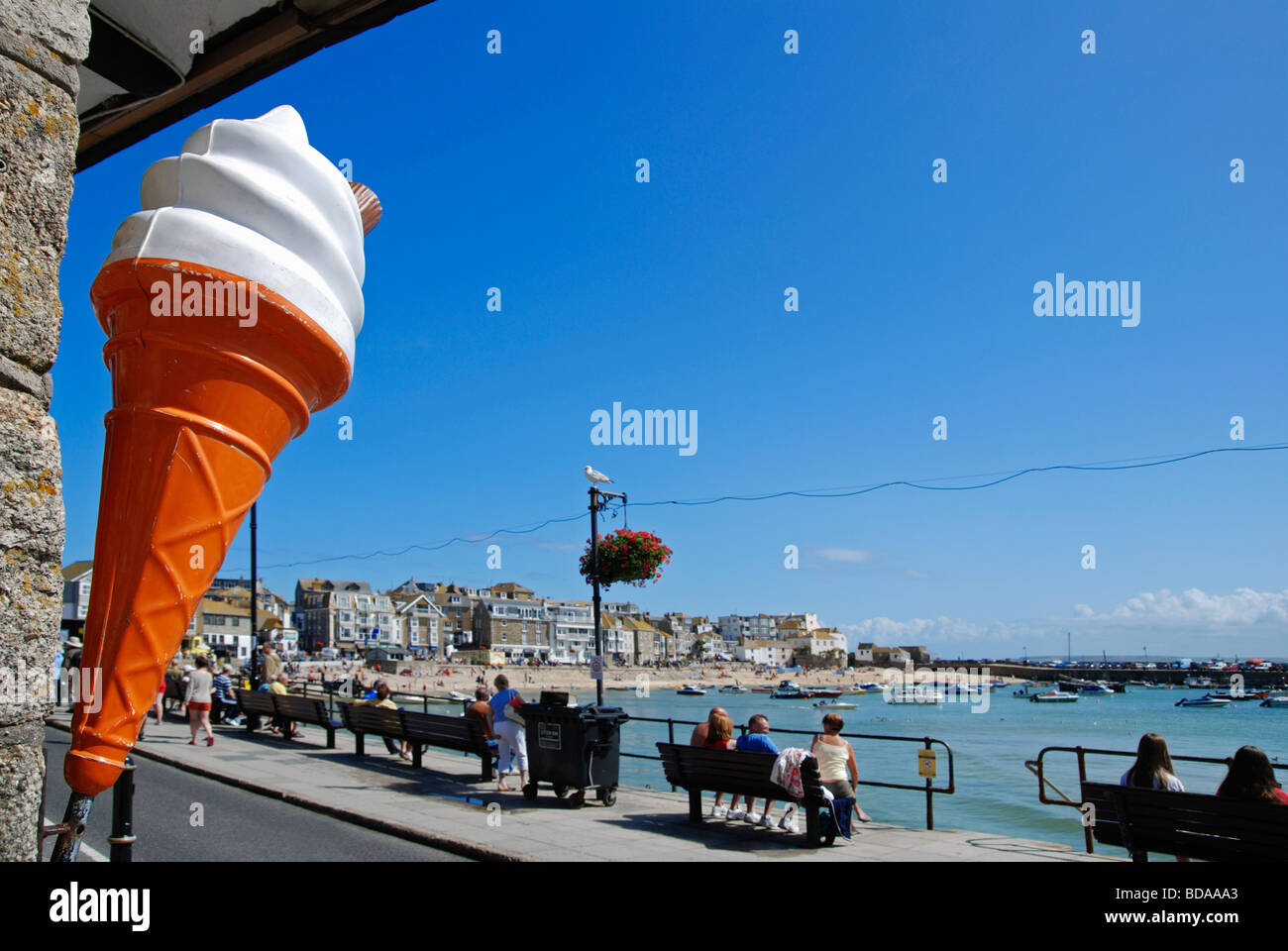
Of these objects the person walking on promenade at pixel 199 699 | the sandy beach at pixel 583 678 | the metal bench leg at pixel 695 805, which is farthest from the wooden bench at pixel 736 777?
the sandy beach at pixel 583 678

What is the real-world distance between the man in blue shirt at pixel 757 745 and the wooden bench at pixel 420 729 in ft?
13.2

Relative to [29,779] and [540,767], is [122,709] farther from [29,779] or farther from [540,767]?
[540,767]

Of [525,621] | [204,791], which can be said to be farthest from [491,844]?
[525,621]

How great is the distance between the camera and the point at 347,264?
1703 millimetres

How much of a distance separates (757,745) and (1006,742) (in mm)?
42925

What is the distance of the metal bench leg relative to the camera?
9.78 metres

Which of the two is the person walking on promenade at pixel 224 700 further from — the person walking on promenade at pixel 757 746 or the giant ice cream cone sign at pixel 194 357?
the giant ice cream cone sign at pixel 194 357

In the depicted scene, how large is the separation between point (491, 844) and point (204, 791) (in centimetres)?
501

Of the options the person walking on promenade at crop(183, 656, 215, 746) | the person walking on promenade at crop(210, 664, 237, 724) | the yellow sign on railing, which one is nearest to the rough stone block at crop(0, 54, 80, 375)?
the yellow sign on railing

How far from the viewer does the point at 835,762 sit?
9.43m

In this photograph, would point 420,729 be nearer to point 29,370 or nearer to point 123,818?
point 123,818

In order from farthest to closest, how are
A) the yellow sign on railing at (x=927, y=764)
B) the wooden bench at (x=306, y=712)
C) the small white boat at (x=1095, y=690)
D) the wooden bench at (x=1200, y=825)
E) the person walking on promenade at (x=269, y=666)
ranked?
→ 1. the small white boat at (x=1095, y=690)
2. the person walking on promenade at (x=269, y=666)
3. the wooden bench at (x=306, y=712)
4. the yellow sign on railing at (x=927, y=764)
5. the wooden bench at (x=1200, y=825)

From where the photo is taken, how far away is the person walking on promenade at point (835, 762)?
9320 millimetres
